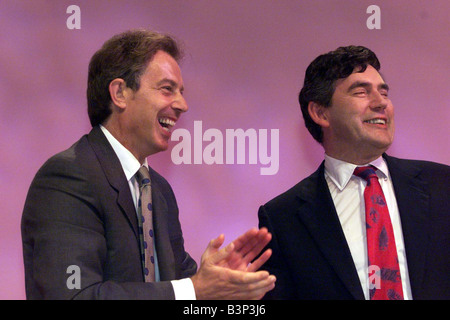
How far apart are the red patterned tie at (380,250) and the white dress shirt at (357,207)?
0.13 ft

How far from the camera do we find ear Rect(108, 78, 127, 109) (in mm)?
2443

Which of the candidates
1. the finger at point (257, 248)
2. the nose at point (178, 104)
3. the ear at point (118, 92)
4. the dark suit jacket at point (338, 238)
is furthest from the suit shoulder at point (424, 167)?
the ear at point (118, 92)

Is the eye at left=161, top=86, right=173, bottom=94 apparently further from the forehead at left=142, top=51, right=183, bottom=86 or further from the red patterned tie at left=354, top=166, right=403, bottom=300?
the red patterned tie at left=354, top=166, right=403, bottom=300

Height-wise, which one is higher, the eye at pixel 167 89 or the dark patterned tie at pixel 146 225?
the eye at pixel 167 89

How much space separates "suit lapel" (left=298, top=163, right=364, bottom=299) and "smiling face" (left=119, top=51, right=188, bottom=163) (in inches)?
27.6

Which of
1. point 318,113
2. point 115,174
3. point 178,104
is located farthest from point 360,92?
point 115,174

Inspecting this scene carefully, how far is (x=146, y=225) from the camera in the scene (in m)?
2.24

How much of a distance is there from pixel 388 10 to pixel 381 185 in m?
1.05

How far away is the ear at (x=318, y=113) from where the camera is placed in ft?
9.09

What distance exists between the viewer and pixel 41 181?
209 centimetres

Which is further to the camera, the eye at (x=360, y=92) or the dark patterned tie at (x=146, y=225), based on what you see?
the eye at (x=360, y=92)

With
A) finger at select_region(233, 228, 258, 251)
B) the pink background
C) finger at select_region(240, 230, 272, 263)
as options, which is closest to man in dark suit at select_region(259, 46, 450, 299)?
the pink background

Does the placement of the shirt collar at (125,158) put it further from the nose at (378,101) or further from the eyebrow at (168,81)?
the nose at (378,101)
